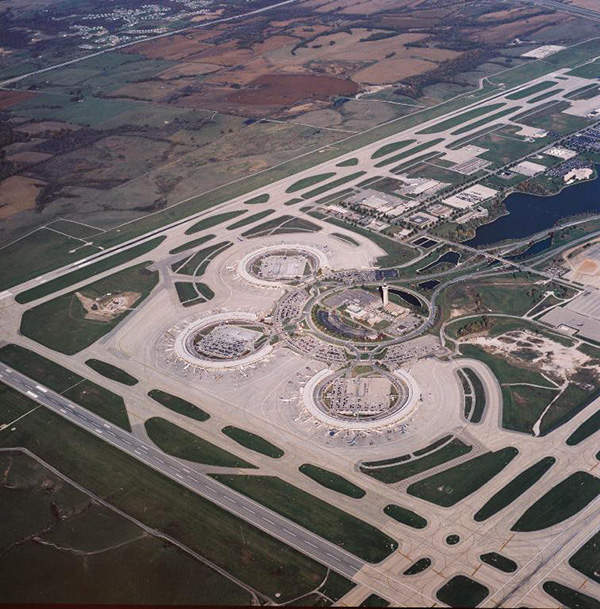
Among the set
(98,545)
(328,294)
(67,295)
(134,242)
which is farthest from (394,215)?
(98,545)

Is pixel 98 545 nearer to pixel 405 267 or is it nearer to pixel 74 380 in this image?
pixel 74 380

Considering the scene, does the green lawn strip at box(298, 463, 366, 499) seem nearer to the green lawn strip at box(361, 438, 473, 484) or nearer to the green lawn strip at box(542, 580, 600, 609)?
the green lawn strip at box(361, 438, 473, 484)

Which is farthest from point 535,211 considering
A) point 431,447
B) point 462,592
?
point 462,592

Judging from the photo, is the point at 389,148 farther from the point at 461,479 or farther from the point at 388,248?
the point at 461,479

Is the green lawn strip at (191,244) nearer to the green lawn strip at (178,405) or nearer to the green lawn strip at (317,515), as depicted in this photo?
the green lawn strip at (178,405)

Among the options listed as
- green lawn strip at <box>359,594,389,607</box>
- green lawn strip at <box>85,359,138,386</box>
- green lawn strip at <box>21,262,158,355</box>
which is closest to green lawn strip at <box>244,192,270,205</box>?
green lawn strip at <box>21,262,158,355</box>

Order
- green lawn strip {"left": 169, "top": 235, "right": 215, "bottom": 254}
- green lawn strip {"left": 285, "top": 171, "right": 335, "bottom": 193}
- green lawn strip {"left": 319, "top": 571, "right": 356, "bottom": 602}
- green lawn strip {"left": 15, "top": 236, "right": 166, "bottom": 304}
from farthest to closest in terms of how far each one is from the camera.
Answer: green lawn strip {"left": 285, "top": 171, "right": 335, "bottom": 193} → green lawn strip {"left": 169, "top": 235, "right": 215, "bottom": 254} → green lawn strip {"left": 15, "top": 236, "right": 166, "bottom": 304} → green lawn strip {"left": 319, "top": 571, "right": 356, "bottom": 602}
